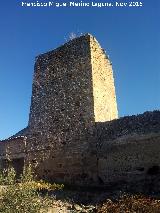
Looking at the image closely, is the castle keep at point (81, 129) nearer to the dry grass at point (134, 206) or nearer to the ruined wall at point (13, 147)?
the ruined wall at point (13, 147)

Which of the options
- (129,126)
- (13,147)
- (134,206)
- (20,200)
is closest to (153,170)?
(129,126)

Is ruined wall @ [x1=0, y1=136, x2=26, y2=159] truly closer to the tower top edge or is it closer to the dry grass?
the tower top edge

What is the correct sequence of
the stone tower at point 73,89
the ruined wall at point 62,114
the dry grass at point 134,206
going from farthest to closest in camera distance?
the stone tower at point 73,89 < the ruined wall at point 62,114 < the dry grass at point 134,206

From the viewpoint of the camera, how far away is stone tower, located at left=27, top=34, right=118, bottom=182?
16.8 m

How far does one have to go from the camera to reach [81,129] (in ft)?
55.3

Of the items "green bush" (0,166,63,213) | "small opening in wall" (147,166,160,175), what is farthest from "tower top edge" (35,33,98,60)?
"green bush" (0,166,63,213)

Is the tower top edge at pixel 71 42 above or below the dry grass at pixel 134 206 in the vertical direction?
above

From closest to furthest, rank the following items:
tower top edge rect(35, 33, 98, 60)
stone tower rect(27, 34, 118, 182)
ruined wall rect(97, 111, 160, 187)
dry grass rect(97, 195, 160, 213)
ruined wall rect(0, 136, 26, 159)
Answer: dry grass rect(97, 195, 160, 213)
ruined wall rect(97, 111, 160, 187)
stone tower rect(27, 34, 118, 182)
tower top edge rect(35, 33, 98, 60)
ruined wall rect(0, 136, 26, 159)

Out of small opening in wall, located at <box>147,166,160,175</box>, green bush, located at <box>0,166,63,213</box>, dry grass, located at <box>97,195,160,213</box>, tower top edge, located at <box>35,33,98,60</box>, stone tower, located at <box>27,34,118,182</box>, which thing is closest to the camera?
green bush, located at <box>0,166,63,213</box>

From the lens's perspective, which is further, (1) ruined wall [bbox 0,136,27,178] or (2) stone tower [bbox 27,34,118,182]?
(1) ruined wall [bbox 0,136,27,178]

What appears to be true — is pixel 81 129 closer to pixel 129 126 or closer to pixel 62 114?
pixel 62 114

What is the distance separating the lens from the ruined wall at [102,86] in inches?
683

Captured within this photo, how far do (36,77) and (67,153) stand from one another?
558 cm

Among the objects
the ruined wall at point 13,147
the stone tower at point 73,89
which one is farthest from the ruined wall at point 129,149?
the ruined wall at point 13,147
